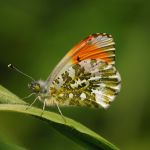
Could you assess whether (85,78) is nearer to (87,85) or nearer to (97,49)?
(87,85)

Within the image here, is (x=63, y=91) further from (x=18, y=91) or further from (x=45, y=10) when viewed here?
(x=45, y=10)

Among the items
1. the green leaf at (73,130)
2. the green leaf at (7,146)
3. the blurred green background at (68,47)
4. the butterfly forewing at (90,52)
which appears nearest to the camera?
the green leaf at (7,146)

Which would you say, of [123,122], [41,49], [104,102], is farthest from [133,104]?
[104,102]

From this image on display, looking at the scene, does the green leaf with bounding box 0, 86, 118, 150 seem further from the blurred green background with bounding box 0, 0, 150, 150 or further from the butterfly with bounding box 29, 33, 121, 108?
the blurred green background with bounding box 0, 0, 150, 150

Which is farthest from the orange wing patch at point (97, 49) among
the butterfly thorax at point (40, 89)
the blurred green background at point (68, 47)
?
the blurred green background at point (68, 47)

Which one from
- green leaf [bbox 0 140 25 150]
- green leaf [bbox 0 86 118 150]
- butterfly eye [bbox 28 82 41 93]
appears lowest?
green leaf [bbox 0 140 25 150]

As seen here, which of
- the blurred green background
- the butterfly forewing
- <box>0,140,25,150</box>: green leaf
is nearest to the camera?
<box>0,140,25,150</box>: green leaf

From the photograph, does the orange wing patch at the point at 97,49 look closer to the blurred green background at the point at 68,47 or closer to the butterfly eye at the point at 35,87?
the butterfly eye at the point at 35,87

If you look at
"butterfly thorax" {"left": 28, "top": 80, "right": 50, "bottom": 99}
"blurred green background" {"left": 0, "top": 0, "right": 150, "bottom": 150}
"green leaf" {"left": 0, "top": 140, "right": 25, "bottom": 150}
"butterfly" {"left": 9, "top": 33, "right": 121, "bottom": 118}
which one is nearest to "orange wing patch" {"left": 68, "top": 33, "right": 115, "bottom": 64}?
"butterfly" {"left": 9, "top": 33, "right": 121, "bottom": 118}
